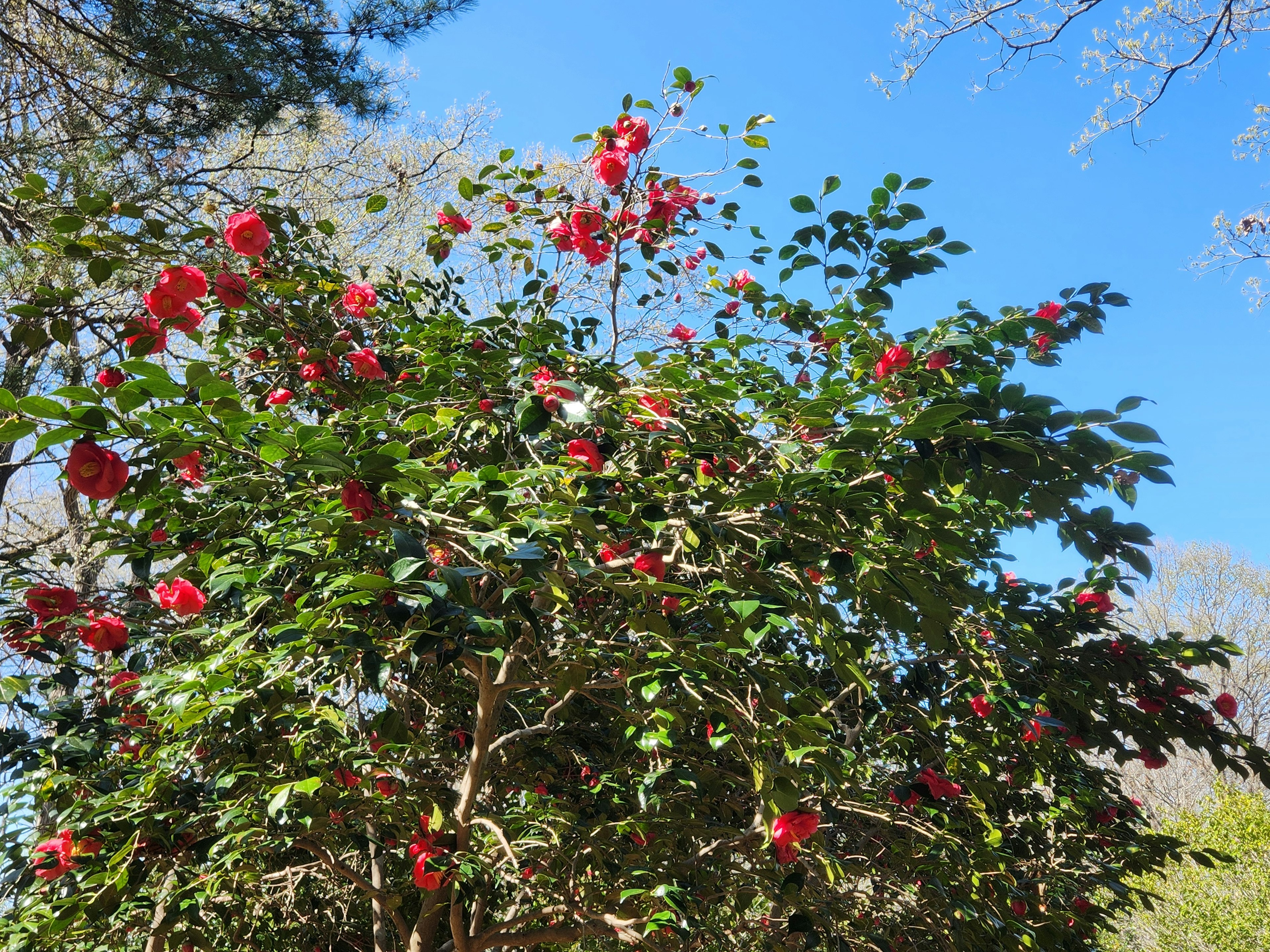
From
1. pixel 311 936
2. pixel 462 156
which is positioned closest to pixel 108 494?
pixel 311 936

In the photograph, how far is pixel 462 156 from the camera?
29.7 ft

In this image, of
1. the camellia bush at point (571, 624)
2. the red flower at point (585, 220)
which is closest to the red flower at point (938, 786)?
the camellia bush at point (571, 624)

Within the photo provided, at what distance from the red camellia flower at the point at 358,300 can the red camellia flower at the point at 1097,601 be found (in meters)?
2.73

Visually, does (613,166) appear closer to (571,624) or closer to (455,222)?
(455,222)

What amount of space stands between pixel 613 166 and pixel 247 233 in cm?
115

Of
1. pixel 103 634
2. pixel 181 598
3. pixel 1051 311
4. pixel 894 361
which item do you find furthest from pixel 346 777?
pixel 1051 311

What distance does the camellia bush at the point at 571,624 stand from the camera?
1.49 metres

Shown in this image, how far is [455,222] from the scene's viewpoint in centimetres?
300

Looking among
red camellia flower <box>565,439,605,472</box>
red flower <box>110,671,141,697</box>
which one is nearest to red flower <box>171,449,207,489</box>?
red flower <box>110,671,141,697</box>

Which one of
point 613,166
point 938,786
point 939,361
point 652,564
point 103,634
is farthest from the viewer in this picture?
point 938,786

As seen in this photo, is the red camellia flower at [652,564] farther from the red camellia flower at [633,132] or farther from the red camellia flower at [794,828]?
the red camellia flower at [633,132]

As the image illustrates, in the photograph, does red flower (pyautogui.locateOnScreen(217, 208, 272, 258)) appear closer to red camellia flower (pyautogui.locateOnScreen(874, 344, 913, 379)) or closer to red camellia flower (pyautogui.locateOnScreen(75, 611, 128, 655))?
red camellia flower (pyautogui.locateOnScreen(75, 611, 128, 655))

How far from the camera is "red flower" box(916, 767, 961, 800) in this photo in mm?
2766

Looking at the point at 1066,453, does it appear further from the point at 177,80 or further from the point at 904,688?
the point at 177,80
